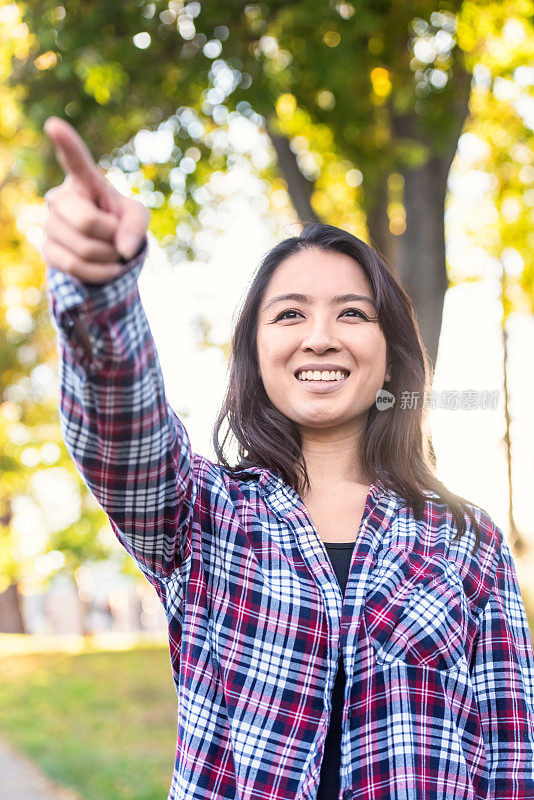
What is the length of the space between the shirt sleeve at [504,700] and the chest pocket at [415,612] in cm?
8

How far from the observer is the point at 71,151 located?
109 centimetres

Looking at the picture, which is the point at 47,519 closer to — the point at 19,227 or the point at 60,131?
the point at 19,227

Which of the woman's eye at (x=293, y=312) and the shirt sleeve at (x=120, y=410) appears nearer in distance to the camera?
the shirt sleeve at (x=120, y=410)

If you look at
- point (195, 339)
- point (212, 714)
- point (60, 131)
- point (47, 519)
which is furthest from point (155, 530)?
point (47, 519)

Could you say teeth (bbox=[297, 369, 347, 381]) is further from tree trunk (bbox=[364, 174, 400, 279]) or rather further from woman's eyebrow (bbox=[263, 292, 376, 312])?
tree trunk (bbox=[364, 174, 400, 279])

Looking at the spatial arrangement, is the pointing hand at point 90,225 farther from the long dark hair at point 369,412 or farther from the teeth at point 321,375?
the long dark hair at point 369,412

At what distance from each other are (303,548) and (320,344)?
1.40ft

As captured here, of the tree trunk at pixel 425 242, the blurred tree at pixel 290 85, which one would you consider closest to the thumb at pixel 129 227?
the blurred tree at pixel 290 85

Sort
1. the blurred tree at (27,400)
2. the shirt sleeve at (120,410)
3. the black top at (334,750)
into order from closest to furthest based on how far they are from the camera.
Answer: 1. the shirt sleeve at (120,410)
2. the black top at (334,750)
3. the blurred tree at (27,400)

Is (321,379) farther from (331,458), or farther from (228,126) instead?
(228,126)

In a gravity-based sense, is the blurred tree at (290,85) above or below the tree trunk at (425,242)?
above

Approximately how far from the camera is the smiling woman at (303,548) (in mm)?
1337

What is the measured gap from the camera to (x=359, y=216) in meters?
10.0

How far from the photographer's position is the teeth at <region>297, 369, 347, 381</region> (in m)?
1.79
